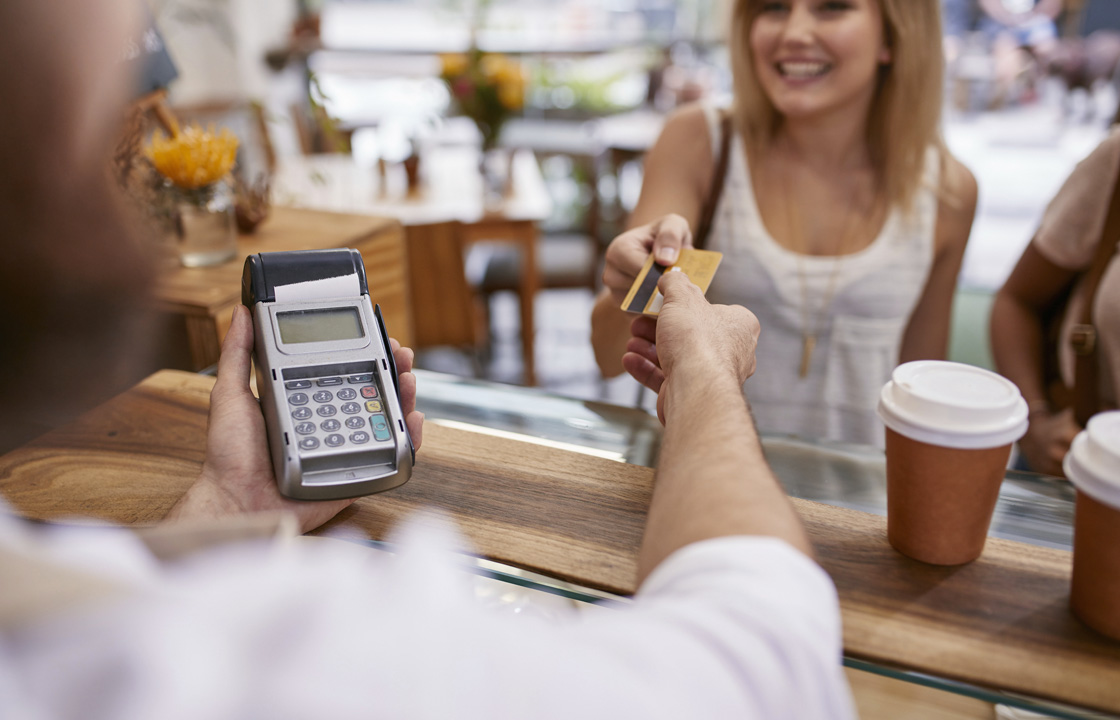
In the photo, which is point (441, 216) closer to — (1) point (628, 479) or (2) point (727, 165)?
(2) point (727, 165)

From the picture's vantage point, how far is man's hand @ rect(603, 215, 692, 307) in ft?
3.39

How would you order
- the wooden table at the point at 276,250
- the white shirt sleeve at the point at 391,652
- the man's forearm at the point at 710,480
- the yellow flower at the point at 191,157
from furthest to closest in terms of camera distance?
1. the yellow flower at the point at 191,157
2. the wooden table at the point at 276,250
3. the man's forearm at the point at 710,480
4. the white shirt sleeve at the point at 391,652

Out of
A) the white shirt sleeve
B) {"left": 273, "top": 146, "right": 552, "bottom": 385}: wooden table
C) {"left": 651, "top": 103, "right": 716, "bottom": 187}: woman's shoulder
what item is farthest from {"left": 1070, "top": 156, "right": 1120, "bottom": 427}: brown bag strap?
{"left": 273, "top": 146, "right": 552, "bottom": 385}: wooden table

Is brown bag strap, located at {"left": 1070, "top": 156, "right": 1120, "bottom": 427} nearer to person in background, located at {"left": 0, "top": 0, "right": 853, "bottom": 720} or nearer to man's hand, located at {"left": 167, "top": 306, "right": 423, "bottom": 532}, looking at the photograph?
person in background, located at {"left": 0, "top": 0, "right": 853, "bottom": 720}

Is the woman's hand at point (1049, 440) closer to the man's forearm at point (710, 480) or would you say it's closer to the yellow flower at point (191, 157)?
the man's forearm at point (710, 480)

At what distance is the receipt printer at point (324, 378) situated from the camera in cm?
73

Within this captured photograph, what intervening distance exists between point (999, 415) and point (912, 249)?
3.50 ft

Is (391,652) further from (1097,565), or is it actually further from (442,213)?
(442,213)

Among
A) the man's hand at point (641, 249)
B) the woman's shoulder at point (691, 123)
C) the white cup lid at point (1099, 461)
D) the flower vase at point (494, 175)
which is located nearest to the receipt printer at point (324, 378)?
the man's hand at point (641, 249)

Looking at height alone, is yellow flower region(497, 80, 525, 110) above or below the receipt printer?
above

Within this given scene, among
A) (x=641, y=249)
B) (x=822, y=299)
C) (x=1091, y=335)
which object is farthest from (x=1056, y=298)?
(x=641, y=249)

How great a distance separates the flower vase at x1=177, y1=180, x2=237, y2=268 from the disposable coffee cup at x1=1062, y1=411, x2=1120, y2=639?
1.29 meters

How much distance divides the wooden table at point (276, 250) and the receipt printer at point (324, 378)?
0.33 metres

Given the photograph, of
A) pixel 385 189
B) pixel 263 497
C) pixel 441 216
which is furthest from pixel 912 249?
pixel 385 189
